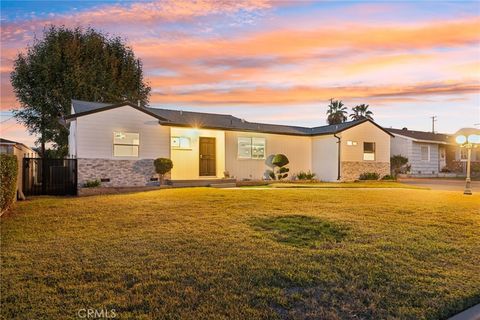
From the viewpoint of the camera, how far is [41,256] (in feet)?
16.3

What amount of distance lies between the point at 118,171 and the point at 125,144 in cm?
120

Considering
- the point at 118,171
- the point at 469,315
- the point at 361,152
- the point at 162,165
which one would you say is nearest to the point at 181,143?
the point at 162,165

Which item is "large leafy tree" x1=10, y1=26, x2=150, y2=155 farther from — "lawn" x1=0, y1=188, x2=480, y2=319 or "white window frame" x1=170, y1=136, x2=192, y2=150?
"lawn" x1=0, y1=188, x2=480, y2=319

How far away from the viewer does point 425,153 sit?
2928cm

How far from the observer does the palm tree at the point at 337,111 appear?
1768 inches

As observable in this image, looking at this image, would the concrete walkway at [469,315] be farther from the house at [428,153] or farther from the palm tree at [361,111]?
the palm tree at [361,111]

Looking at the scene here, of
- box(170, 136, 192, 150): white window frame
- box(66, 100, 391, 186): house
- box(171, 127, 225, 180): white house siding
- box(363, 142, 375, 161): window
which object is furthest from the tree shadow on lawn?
box(363, 142, 375, 161): window

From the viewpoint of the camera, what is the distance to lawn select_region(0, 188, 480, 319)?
3.65 meters

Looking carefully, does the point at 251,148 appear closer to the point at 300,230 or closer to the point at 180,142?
the point at 180,142

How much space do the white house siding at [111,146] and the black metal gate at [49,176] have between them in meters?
0.37

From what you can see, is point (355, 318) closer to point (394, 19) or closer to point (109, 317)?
point (109, 317)

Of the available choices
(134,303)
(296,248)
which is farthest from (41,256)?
(296,248)

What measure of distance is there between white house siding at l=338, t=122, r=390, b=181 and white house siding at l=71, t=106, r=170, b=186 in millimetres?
10794

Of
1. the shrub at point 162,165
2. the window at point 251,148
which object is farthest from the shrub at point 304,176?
the shrub at point 162,165
